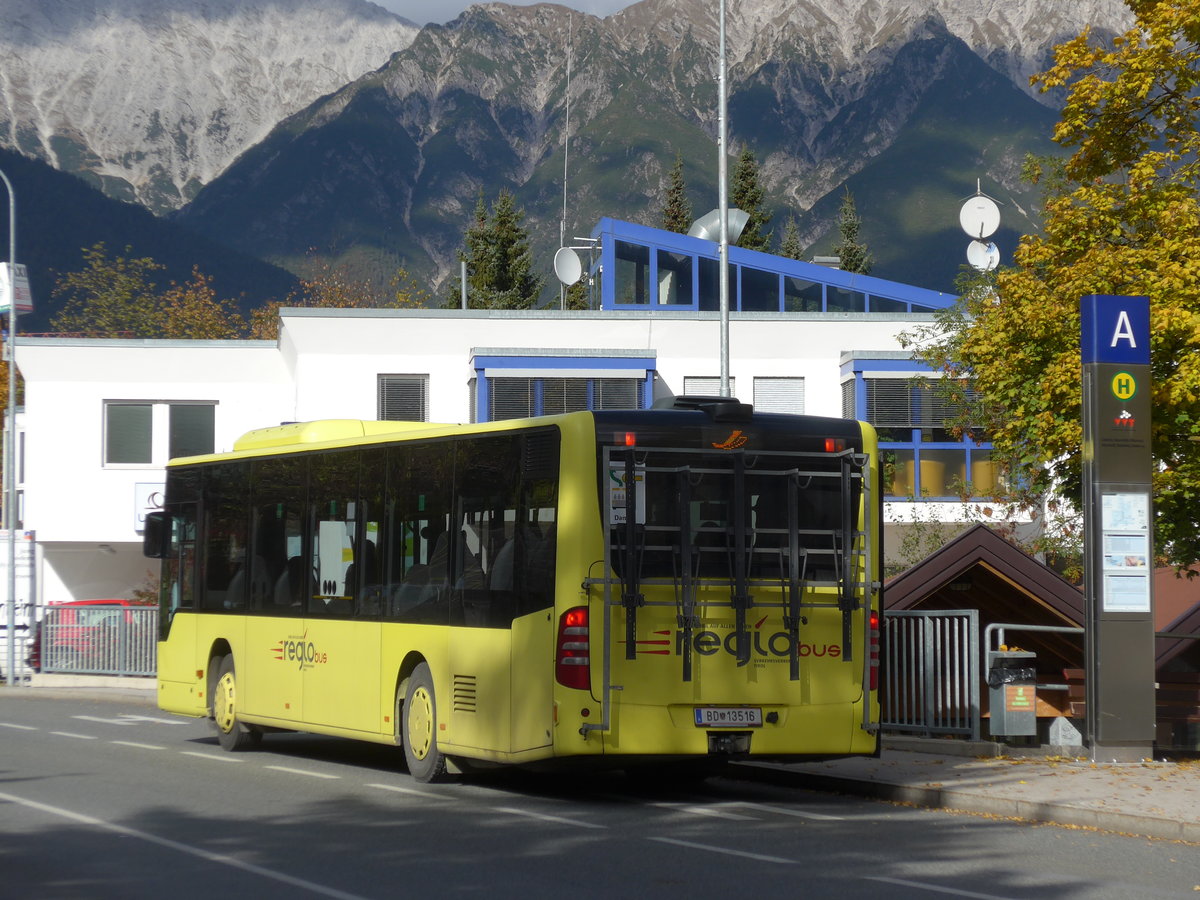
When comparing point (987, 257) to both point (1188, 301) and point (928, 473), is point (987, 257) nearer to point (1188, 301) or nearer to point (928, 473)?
point (928, 473)

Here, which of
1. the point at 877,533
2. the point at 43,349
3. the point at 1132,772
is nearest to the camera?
the point at 877,533

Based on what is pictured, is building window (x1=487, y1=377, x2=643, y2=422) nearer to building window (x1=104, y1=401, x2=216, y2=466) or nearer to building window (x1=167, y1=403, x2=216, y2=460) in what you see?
building window (x1=167, y1=403, x2=216, y2=460)

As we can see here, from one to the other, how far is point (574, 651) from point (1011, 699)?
18.0 feet

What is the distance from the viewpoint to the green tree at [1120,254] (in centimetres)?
1780

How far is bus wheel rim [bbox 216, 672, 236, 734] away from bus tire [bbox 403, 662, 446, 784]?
3983 millimetres

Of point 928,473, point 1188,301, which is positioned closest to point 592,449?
point 1188,301

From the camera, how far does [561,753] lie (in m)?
12.8

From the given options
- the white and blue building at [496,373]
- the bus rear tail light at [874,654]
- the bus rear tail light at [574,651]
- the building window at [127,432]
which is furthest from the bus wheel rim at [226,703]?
the building window at [127,432]

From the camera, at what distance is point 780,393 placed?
42.1 meters

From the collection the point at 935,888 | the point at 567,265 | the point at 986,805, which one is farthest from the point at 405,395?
the point at 935,888

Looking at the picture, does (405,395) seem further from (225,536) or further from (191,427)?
(225,536)

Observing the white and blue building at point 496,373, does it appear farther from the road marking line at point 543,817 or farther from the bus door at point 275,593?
the road marking line at point 543,817

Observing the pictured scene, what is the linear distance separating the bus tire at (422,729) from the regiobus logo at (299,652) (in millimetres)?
1655

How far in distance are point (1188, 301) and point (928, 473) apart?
22870 millimetres
